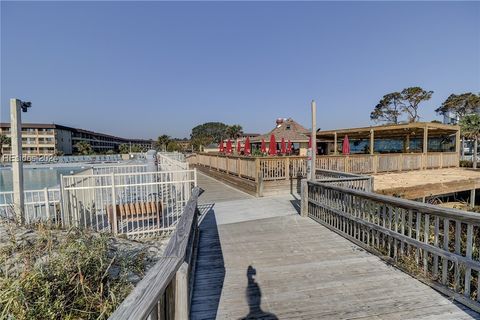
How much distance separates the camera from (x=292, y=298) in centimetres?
294

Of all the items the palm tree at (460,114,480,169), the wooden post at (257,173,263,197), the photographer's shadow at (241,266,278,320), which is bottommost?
the photographer's shadow at (241,266,278,320)

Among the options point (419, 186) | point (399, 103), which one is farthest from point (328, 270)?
point (399, 103)

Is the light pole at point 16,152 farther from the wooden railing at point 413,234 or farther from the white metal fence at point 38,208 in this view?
the wooden railing at point 413,234

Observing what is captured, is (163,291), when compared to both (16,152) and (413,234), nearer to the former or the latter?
(413,234)

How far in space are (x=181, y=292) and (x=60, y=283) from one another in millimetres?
1344

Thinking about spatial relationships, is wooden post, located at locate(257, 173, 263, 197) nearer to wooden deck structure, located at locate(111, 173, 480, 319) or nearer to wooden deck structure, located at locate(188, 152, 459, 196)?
wooden deck structure, located at locate(188, 152, 459, 196)

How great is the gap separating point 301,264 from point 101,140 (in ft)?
335

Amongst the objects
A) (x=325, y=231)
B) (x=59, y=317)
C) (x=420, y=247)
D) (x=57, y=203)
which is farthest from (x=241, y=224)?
(x=57, y=203)

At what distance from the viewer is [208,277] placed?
3.49 m

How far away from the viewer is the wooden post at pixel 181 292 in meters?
1.93

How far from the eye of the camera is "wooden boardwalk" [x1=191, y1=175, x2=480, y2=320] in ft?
8.82

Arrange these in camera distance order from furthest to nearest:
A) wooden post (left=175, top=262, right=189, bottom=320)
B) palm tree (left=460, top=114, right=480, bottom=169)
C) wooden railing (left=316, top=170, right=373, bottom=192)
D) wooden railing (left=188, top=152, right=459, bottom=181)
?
palm tree (left=460, top=114, right=480, bottom=169) < wooden railing (left=188, top=152, right=459, bottom=181) < wooden railing (left=316, top=170, right=373, bottom=192) < wooden post (left=175, top=262, right=189, bottom=320)

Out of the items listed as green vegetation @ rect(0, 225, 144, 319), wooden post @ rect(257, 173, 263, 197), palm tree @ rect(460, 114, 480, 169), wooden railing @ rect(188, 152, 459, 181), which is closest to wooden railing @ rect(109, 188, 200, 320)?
green vegetation @ rect(0, 225, 144, 319)

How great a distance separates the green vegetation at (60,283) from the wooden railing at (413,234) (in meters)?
3.41
